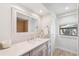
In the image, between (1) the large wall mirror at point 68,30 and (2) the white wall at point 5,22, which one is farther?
(1) the large wall mirror at point 68,30

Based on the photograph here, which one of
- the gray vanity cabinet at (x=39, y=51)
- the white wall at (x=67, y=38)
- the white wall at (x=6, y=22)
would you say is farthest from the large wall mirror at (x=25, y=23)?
the white wall at (x=67, y=38)

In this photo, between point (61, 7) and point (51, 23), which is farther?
point (51, 23)

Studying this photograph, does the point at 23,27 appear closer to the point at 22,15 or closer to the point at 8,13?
the point at 22,15

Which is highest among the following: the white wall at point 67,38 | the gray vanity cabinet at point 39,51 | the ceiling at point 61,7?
the ceiling at point 61,7

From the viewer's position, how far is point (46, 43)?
154 cm

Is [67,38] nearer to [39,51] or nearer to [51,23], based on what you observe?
[51,23]

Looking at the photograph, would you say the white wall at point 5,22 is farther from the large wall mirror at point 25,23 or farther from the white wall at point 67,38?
the white wall at point 67,38

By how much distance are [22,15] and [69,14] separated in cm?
79

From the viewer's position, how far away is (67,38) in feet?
4.20

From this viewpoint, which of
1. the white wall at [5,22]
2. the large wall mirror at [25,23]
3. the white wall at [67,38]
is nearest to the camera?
the white wall at [5,22]

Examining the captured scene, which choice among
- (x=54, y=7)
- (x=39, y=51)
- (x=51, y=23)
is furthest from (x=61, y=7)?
(x=39, y=51)

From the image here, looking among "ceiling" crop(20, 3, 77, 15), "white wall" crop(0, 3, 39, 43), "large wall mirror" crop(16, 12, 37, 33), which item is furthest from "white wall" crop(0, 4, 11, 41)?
"ceiling" crop(20, 3, 77, 15)

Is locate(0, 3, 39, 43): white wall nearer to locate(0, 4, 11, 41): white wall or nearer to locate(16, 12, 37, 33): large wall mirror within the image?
locate(0, 4, 11, 41): white wall

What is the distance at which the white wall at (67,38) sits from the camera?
122 cm
